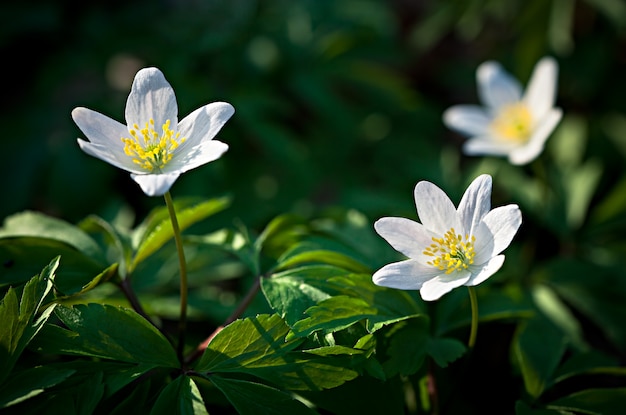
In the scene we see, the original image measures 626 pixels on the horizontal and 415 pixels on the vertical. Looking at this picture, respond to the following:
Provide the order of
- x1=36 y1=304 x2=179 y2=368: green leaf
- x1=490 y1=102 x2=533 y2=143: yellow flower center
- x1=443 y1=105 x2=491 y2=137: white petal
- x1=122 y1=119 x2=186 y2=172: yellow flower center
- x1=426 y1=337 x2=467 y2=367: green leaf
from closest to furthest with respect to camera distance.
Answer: x1=36 y1=304 x2=179 y2=368: green leaf
x1=426 y1=337 x2=467 y2=367: green leaf
x1=122 y1=119 x2=186 y2=172: yellow flower center
x1=490 y1=102 x2=533 y2=143: yellow flower center
x1=443 y1=105 x2=491 y2=137: white petal

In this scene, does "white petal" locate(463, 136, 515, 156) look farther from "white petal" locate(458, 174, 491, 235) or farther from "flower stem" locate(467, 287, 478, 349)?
"flower stem" locate(467, 287, 478, 349)

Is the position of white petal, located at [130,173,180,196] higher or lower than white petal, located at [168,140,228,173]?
lower

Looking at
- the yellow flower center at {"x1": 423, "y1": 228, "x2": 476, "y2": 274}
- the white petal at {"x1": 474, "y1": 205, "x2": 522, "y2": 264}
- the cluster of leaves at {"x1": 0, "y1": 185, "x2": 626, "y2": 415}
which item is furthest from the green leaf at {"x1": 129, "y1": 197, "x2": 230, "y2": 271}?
the white petal at {"x1": 474, "y1": 205, "x2": 522, "y2": 264}

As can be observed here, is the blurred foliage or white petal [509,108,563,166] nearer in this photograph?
the blurred foliage

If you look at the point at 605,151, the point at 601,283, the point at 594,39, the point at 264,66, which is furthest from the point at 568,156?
the point at 264,66

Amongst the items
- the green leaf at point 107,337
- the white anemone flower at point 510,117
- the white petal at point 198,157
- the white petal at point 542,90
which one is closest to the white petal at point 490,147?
the white anemone flower at point 510,117

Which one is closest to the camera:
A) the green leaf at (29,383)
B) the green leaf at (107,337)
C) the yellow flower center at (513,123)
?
the green leaf at (29,383)

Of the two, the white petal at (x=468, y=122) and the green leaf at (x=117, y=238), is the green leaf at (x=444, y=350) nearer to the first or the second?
the green leaf at (x=117, y=238)
